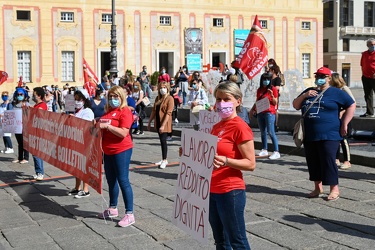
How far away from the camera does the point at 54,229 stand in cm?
665

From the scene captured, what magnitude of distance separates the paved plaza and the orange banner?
490 mm

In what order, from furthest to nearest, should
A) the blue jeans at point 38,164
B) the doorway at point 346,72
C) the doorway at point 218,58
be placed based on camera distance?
the doorway at point 346,72 → the doorway at point 218,58 → the blue jeans at point 38,164

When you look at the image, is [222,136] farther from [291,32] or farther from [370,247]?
[291,32]

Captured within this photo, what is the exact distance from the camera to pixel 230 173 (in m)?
4.48

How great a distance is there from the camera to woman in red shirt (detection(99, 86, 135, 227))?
665cm

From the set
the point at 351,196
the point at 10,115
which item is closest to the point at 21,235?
the point at 351,196

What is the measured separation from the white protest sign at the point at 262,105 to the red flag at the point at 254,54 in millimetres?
2720

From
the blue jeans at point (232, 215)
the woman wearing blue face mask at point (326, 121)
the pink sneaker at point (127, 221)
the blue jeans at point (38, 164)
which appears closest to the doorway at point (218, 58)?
the blue jeans at point (38, 164)

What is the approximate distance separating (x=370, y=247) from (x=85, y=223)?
10.2 ft

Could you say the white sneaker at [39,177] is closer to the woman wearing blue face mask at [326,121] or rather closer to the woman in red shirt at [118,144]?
the woman in red shirt at [118,144]

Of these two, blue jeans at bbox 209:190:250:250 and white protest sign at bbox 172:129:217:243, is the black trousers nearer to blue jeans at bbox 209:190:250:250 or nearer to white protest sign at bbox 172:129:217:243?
white protest sign at bbox 172:129:217:243

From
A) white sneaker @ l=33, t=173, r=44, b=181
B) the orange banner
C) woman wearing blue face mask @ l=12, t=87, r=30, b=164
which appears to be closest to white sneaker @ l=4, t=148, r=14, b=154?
woman wearing blue face mask @ l=12, t=87, r=30, b=164

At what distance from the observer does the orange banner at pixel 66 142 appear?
6.95m

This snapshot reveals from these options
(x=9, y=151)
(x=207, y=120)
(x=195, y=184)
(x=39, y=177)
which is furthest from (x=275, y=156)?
(x=195, y=184)
